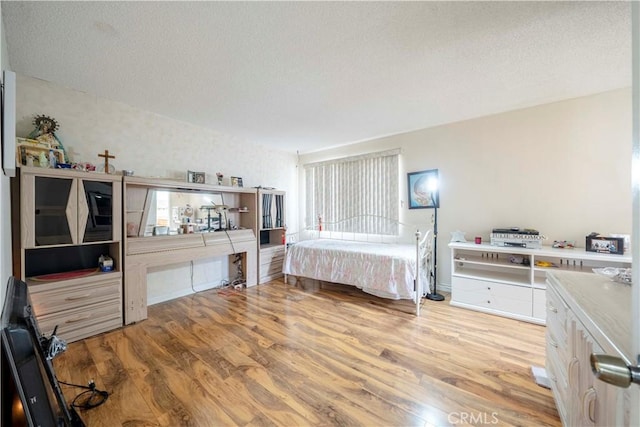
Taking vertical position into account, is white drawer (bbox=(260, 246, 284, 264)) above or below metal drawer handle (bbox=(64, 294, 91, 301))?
above

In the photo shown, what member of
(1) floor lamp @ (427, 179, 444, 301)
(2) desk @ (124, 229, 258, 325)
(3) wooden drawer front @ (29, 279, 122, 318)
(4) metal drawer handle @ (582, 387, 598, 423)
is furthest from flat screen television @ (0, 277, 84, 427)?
(1) floor lamp @ (427, 179, 444, 301)

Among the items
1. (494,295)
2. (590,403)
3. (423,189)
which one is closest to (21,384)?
(590,403)

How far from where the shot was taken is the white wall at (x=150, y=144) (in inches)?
90.7

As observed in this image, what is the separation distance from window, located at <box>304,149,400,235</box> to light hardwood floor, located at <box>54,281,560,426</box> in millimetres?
1630

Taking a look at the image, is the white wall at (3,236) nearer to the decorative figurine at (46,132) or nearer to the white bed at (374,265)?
the decorative figurine at (46,132)

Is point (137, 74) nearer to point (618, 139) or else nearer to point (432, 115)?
point (432, 115)

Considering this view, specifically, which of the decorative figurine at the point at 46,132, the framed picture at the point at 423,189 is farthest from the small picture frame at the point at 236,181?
the framed picture at the point at 423,189

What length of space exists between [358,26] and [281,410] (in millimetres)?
2440

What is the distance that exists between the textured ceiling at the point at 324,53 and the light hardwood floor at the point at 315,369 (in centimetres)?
236

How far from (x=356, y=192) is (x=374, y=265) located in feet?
5.33

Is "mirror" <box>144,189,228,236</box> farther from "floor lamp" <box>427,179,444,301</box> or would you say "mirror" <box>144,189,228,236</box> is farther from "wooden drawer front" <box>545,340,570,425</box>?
"wooden drawer front" <box>545,340,570,425</box>

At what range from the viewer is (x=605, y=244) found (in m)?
2.26

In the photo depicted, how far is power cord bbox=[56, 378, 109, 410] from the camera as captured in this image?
4.71 feet

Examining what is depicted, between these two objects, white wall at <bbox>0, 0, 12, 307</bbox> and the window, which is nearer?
white wall at <bbox>0, 0, 12, 307</bbox>
